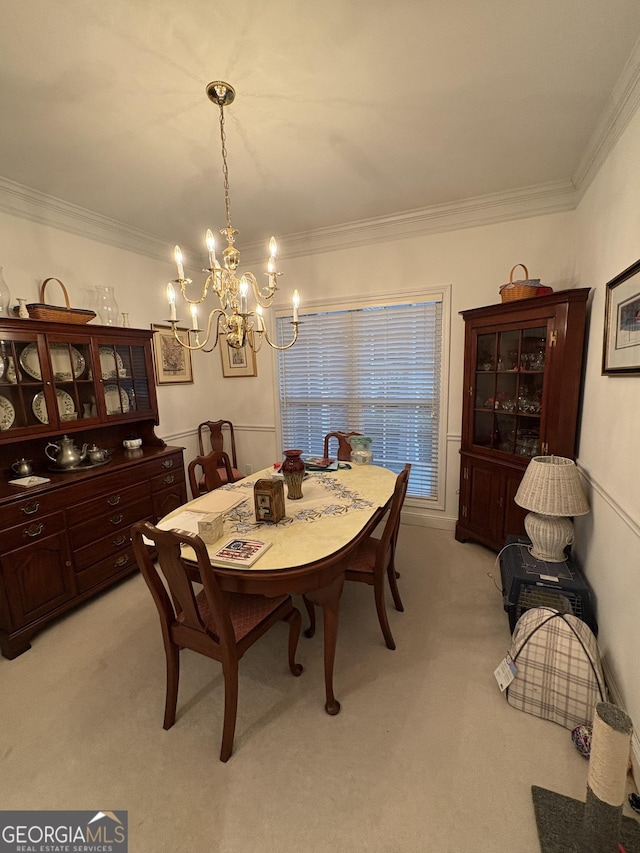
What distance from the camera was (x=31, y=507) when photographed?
200 cm

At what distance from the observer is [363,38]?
1366mm

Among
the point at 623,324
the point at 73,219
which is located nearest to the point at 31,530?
the point at 73,219

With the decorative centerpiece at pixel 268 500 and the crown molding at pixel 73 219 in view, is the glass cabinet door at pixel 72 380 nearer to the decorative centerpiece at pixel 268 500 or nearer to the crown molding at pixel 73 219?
the crown molding at pixel 73 219

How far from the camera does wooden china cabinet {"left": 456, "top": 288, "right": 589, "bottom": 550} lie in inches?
88.4

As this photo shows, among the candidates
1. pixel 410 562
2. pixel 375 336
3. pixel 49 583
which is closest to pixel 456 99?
pixel 375 336

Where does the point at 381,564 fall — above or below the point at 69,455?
below

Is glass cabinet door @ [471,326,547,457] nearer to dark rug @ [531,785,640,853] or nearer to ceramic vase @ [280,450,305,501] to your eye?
ceramic vase @ [280,450,305,501]

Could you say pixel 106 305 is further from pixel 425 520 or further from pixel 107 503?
pixel 425 520

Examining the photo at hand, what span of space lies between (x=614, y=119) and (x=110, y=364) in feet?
11.0

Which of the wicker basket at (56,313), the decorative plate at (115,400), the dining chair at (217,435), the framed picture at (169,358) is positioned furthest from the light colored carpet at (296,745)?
the framed picture at (169,358)

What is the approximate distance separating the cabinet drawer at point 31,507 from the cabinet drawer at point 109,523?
0.69ft

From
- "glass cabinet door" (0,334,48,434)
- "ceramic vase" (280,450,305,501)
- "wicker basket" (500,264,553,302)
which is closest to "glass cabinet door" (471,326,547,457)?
"wicker basket" (500,264,553,302)

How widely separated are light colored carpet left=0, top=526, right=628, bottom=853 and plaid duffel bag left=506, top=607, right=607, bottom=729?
8 cm

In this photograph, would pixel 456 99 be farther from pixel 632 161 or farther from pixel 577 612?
pixel 577 612
